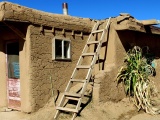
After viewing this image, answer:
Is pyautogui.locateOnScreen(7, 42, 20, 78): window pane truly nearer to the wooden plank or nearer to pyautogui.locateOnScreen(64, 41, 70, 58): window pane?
the wooden plank

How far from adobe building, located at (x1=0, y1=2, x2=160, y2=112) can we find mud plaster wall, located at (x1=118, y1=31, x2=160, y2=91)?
4cm

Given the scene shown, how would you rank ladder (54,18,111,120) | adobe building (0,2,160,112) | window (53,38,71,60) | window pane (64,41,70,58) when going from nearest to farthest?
1. ladder (54,18,111,120)
2. adobe building (0,2,160,112)
3. window (53,38,71,60)
4. window pane (64,41,70,58)

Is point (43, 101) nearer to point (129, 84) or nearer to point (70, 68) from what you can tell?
point (70, 68)

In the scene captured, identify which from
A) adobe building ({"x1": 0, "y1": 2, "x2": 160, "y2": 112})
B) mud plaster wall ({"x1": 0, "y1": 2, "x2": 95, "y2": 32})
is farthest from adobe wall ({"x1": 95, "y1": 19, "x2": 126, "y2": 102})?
mud plaster wall ({"x1": 0, "y1": 2, "x2": 95, "y2": 32})

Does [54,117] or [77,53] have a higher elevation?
[77,53]

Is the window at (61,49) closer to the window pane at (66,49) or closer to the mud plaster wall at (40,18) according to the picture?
the window pane at (66,49)

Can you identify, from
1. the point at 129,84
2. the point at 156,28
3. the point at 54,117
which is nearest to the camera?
the point at 54,117

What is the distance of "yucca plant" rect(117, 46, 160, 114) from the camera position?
329 inches

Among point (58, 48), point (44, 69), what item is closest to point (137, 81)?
point (58, 48)

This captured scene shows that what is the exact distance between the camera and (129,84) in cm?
872

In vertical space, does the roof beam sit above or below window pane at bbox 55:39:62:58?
above

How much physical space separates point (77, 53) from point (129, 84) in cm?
209

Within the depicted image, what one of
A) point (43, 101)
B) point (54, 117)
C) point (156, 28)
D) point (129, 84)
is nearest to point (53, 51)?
point (43, 101)

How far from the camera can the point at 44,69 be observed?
809 cm
